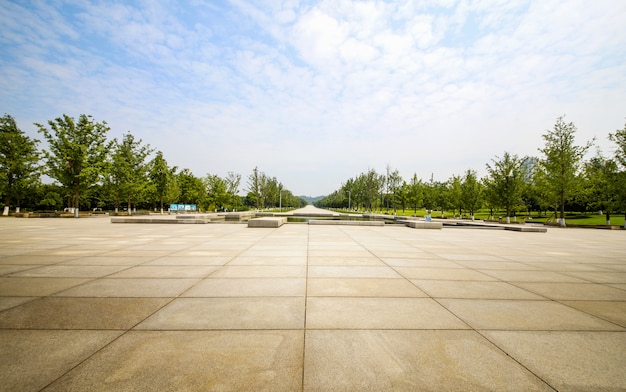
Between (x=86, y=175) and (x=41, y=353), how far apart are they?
36757 millimetres

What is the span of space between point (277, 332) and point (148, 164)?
157 ft

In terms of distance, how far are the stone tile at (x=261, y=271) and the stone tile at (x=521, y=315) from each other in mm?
3218

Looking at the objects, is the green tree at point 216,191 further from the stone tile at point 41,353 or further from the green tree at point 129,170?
the stone tile at point 41,353

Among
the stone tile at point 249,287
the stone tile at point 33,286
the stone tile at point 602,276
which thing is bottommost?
the stone tile at point 602,276

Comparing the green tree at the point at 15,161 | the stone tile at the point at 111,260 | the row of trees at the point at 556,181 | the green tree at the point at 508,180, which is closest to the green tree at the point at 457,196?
the row of trees at the point at 556,181

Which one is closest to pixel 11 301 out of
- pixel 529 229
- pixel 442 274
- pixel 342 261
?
pixel 342 261

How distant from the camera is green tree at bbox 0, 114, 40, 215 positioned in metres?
30.9

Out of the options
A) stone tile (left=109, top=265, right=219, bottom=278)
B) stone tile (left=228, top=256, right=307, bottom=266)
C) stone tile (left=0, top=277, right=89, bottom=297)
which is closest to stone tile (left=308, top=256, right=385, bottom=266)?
stone tile (left=228, top=256, right=307, bottom=266)

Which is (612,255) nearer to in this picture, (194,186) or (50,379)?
→ (50,379)

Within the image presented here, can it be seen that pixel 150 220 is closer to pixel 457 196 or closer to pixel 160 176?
pixel 160 176

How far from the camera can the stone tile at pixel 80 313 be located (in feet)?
12.1

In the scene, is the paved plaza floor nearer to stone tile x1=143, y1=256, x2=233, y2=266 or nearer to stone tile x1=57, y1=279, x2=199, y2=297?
stone tile x1=57, y1=279, x2=199, y2=297

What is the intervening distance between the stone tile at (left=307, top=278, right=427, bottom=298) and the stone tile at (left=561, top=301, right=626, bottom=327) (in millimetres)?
2532

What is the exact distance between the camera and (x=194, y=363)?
2820mm
